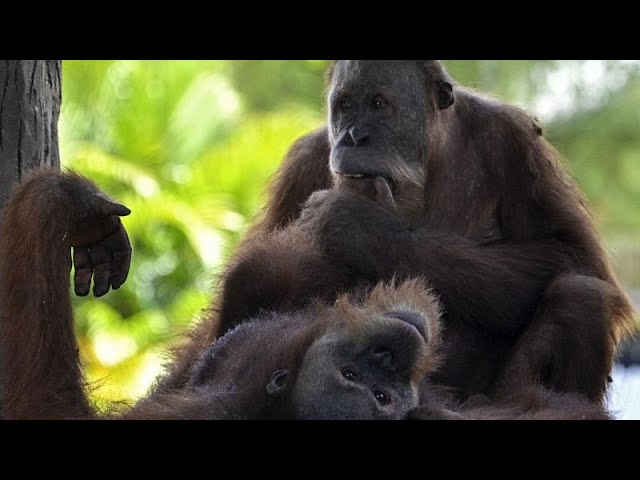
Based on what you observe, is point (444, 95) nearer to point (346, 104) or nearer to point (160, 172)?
point (346, 104)

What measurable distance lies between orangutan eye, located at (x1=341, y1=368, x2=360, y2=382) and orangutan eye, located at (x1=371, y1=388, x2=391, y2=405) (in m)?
0.05

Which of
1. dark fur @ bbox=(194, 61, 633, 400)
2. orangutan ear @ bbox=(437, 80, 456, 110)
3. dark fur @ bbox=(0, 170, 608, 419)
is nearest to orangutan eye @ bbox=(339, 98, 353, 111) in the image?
dark fur @ bbox=(194, 61, 633, 400)

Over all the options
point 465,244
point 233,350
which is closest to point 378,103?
point 465,244

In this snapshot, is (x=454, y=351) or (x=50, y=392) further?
(x=454, y=351)

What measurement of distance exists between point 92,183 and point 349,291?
2.90ft

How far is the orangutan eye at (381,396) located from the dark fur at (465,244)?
851 millimetres

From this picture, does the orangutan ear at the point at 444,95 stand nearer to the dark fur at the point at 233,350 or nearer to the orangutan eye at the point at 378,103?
the orangutan eye at the point at 378,103

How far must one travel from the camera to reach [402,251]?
357 centimetres

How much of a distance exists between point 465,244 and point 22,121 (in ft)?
5.05

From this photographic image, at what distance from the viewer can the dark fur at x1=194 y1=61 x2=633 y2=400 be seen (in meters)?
3.37
